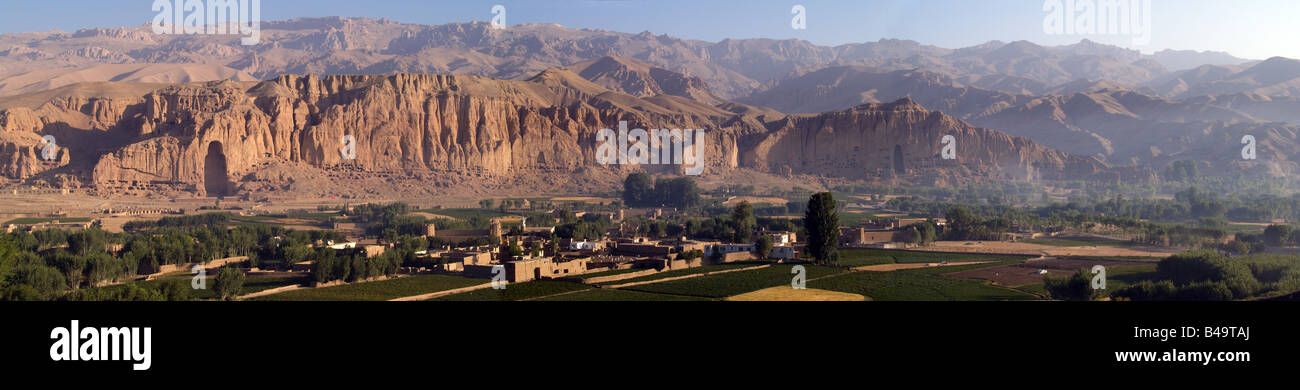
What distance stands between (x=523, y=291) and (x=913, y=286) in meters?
17.9

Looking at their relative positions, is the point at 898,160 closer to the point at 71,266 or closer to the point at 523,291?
the point at 523,291

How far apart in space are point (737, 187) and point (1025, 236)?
53878mm

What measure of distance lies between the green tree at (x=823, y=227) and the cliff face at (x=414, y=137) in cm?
7086

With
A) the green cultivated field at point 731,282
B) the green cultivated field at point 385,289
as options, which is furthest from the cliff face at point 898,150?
the green cultivated field at point 385,289

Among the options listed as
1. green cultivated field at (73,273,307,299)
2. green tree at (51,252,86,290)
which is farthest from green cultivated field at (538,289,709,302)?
green tree at (51,252,86,290)

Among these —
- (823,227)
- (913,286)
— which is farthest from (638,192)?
(913,286)

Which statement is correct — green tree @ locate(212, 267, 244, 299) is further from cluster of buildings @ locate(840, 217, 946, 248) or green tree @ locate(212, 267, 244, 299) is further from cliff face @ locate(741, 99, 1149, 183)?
cliff face @ locate(741, 99, 1149, 183)

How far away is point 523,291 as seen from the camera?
3922cm

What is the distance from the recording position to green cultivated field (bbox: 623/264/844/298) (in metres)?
39.9

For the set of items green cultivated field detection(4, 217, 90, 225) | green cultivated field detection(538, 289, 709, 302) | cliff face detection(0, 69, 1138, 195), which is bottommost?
green cultivated field detection(538, 289, 709, 302)

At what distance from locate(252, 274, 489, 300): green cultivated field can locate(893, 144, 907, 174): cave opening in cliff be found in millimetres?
Result: 105452

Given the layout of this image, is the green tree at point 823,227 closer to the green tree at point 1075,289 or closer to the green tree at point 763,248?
the green tree at point 763,248

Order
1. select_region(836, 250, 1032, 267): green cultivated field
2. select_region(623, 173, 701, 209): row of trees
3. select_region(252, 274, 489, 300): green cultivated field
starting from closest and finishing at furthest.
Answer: select_region(252, 274, 489, 300): green cultivated field < select_region(836, 250, 1032, 267): green cultivated field < select_region(623, 173, 701, 209): row of trees
